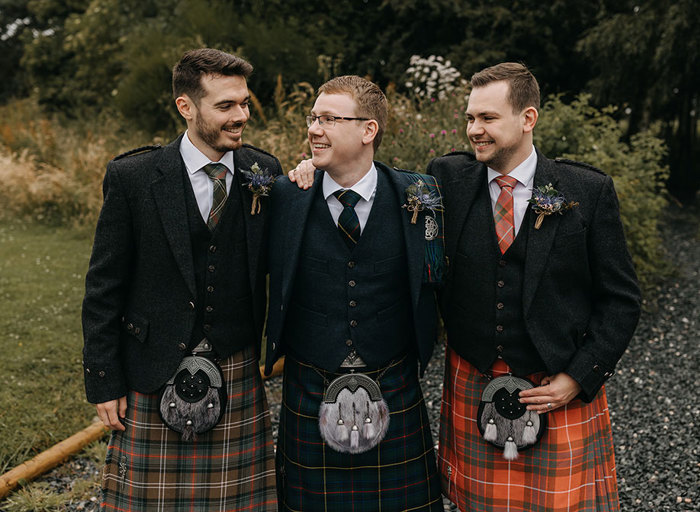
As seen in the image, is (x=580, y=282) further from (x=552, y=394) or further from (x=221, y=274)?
(x=221, y=274)

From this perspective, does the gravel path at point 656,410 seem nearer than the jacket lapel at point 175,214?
No

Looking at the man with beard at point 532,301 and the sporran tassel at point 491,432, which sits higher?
the man with beard at point 532,301

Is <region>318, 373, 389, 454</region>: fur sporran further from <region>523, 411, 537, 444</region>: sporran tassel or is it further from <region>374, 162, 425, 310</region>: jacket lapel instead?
<region>523, 411, 537, 444</region>: sporran tassel

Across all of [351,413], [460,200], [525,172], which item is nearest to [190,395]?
[351,413]

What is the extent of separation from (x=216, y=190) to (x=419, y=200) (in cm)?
72

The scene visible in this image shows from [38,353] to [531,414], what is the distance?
13.0ft

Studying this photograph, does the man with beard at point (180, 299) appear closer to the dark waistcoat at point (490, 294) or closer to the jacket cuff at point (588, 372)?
the dark waistcoat at point (490, 294)

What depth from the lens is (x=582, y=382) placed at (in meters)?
2.29

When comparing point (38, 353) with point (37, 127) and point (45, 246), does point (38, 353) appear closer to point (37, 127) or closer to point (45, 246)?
point (45, 246)

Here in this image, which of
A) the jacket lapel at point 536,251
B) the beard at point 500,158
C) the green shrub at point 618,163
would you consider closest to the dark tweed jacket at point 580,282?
the jacket lapel at point 536,251

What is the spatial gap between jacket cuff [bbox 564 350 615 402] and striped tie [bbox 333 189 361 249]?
0.86m

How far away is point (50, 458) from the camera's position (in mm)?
3641

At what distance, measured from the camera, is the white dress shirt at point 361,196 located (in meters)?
2.40

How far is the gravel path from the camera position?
138 inches
